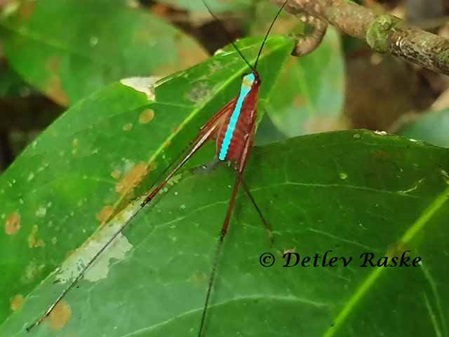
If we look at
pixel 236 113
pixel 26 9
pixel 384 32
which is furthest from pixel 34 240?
pixel 26 9

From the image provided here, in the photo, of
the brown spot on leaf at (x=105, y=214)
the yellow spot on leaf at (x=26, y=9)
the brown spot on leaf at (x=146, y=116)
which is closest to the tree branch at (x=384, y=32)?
the brown spot on leaf at (x=146, y=116)

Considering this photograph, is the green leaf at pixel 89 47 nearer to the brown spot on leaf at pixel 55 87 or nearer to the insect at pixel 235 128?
the brown spot on leaf at pixel 55 87

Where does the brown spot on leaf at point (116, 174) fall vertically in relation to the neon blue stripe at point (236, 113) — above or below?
below

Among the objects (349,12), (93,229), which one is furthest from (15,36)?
(349,12)

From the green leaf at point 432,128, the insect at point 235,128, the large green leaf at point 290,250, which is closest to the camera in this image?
the large green leaf at point 290,250

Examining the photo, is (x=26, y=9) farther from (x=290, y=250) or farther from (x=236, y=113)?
(x=290, y=250)

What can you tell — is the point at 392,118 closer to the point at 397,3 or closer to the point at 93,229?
the point at 397,3
